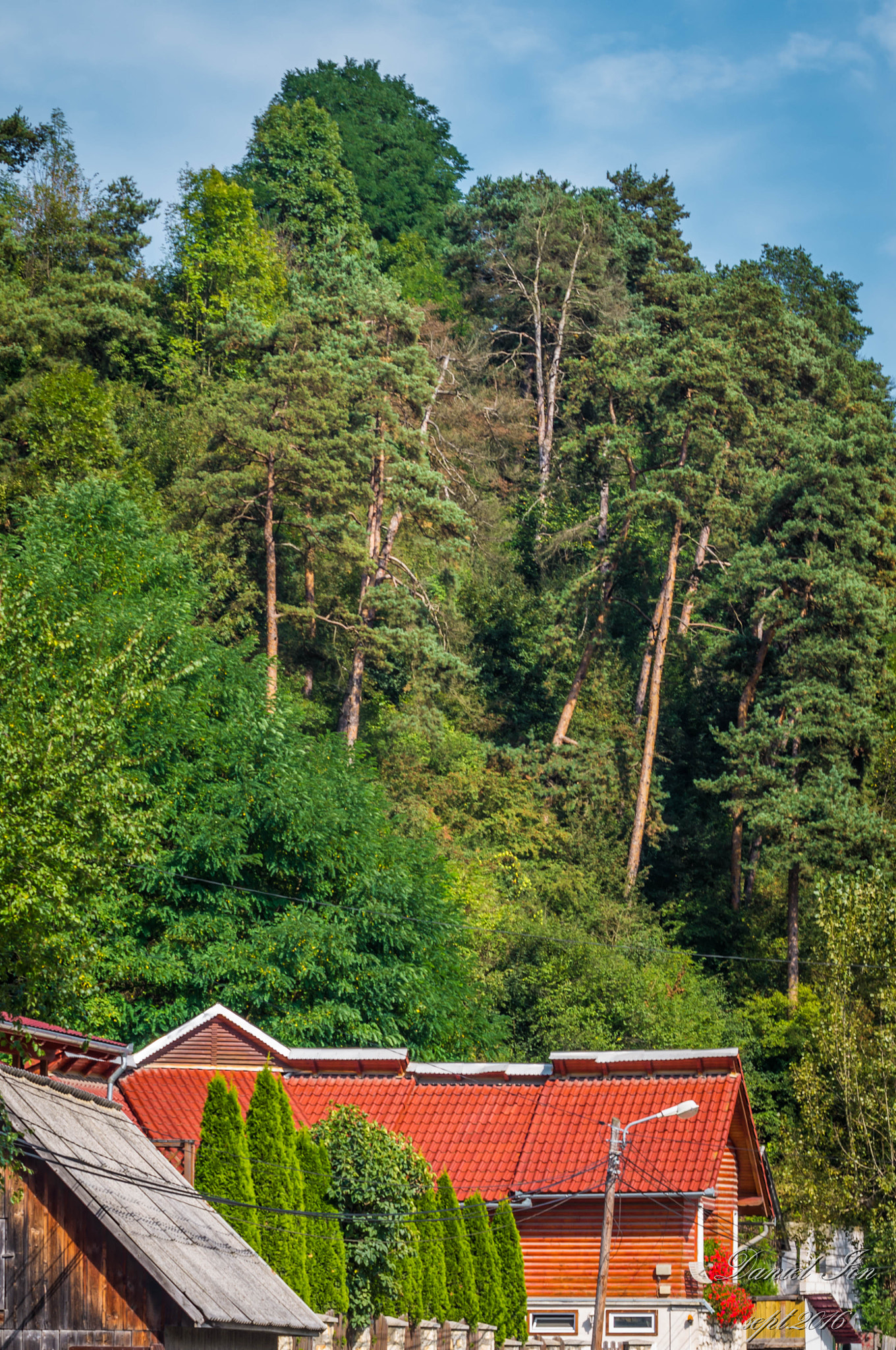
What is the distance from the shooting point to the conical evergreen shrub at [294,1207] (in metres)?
17.7

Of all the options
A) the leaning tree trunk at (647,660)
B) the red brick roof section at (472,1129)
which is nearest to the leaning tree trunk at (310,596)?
the leaning tree trunk at (647,660)

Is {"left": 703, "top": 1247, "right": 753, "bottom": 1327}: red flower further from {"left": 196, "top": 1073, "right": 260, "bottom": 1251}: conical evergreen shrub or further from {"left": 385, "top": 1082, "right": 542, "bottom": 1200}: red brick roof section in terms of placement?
{"left": 196, "top": 1073, "right": 260, "bottom": 1251}: conical evergreen shrub

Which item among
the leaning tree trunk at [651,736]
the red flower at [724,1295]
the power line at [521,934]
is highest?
the leaning tree trunk at [651,736]

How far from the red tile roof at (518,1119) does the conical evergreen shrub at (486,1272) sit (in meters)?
2.43

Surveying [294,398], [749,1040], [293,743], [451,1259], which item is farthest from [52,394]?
[451,1259]

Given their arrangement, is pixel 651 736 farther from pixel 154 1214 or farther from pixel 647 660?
pixel 154 1214

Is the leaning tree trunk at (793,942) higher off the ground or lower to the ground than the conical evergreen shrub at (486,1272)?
higher

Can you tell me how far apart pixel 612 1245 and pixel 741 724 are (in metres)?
25.2

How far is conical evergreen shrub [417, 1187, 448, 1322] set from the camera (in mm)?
19719

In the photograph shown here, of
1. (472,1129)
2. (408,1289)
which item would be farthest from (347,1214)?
(472,1129)

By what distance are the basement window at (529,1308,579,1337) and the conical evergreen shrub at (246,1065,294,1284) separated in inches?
314

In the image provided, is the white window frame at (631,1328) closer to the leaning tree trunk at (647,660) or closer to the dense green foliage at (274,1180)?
the dense green foliage at (274,1180)

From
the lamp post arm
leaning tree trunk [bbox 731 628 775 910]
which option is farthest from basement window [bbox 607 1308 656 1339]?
leaning tree trunk [bbox 731 628 775 910]

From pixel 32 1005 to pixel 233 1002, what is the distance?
56.0 feet
